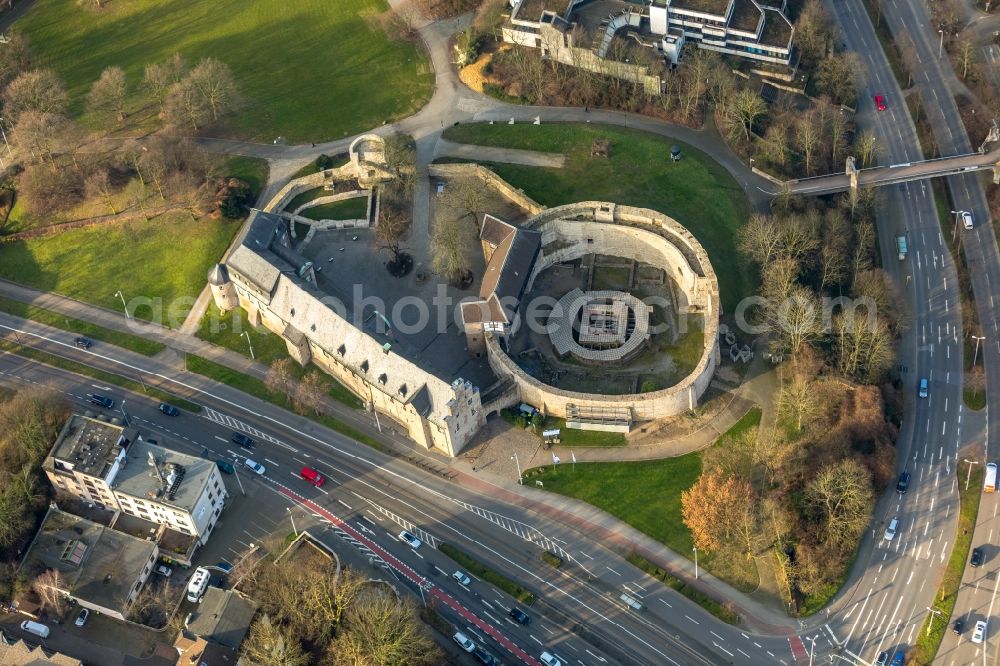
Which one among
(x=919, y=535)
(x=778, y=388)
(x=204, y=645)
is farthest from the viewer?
(x=778, y=388)

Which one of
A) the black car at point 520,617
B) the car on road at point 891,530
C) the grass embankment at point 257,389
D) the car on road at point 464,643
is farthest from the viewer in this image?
the grass embankment at point 257,389

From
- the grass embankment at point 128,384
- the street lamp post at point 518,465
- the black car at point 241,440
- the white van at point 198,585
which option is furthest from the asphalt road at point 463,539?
the white van at point 198,585

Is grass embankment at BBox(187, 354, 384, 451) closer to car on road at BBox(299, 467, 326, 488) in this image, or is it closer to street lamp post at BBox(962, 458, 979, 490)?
car on road at BBox(299, 467, 326, 488)

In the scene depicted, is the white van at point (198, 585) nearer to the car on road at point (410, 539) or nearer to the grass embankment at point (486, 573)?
the car on road at point (410, 539)

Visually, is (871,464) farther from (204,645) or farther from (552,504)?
(204,645)

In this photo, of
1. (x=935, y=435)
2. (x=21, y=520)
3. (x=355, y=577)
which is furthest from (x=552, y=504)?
(x=21, y=520)

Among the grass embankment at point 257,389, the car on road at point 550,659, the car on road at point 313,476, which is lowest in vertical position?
the car on road at point 550,659

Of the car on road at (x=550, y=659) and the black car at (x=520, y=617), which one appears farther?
the black car at (x=520, y=617)
